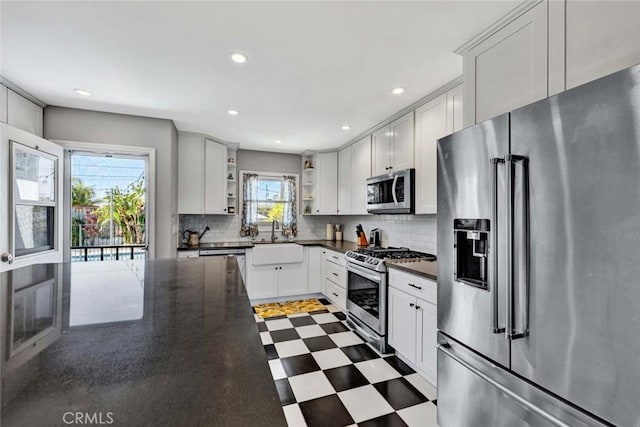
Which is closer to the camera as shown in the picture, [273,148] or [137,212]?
[137,212]

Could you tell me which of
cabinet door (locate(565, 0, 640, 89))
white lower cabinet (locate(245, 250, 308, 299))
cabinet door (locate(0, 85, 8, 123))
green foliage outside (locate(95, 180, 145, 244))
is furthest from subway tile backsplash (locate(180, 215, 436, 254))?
cabinet door (locate(0, 85, 8, 123))

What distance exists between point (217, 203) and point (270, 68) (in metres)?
2.37

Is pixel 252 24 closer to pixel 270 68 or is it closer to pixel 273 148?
pixel 270 68

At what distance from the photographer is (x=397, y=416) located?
5.90 ft

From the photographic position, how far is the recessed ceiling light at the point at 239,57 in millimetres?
1892

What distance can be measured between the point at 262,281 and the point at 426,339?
96.5 inches

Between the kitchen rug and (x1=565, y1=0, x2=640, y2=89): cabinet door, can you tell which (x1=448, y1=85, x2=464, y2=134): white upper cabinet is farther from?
the kitchen rug

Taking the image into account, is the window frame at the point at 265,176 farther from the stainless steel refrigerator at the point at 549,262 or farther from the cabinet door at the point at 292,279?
the stainless steel refrigerator at the point at 549,262

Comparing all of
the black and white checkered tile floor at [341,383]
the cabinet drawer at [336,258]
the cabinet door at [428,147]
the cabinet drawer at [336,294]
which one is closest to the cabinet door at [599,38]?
the cabinet door at [428,147]

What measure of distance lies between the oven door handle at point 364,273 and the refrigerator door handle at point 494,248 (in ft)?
4.56

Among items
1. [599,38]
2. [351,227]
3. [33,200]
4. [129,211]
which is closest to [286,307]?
[351,227]

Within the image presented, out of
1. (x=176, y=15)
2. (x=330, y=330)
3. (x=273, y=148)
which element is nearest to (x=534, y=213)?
(x=176, y=15)

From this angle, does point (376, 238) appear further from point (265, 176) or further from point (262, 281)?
point (265, 176)

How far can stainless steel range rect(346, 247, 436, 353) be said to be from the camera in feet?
8.56
